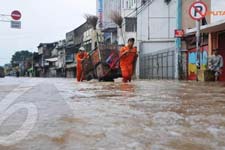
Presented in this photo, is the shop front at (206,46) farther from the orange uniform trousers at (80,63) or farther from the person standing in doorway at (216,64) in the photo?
the orange uniform trousers at (80,63)

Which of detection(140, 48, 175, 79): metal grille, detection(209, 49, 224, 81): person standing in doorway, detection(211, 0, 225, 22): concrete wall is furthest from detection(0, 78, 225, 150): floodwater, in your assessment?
detection(140, 48, 175, 79): metal grille

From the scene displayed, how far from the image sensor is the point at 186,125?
14.3 ft

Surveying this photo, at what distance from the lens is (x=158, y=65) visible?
30906mm

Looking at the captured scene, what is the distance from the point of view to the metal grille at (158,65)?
1114 inches

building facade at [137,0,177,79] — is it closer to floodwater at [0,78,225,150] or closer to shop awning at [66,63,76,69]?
floodwater at [0,78,225,150]

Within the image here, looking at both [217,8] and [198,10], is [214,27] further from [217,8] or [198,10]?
[198,10]

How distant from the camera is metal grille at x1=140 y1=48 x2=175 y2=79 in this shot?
2830 cm

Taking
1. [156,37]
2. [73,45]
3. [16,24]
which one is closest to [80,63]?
[156,37]

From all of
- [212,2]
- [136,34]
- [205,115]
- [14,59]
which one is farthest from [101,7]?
[14,59]

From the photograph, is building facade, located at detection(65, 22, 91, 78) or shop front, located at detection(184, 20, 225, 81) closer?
shop front, located at detection(184, 20, 225, 81)

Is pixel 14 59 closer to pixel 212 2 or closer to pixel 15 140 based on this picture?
pixel 212 2

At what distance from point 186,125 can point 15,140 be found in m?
1.71

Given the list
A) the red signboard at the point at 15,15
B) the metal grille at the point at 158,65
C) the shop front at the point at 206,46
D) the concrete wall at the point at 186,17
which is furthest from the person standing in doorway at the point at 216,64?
the red signboard at the point at 15,15

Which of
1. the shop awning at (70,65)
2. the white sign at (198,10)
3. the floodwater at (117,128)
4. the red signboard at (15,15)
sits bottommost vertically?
the floodwater at (117,128)
